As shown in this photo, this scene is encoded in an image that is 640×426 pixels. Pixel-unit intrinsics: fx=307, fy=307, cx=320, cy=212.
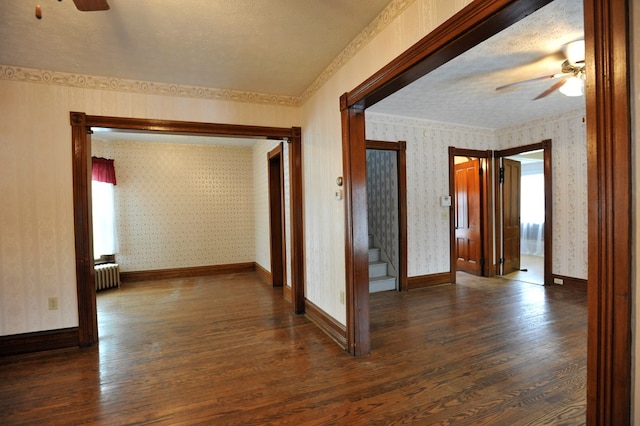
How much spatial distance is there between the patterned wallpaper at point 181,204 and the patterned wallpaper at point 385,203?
8.85 feet

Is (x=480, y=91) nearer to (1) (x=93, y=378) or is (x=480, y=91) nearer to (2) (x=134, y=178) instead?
(1) (x=93, y=378)

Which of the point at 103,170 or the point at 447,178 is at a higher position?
the point at 103,170

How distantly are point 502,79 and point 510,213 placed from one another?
3206mm

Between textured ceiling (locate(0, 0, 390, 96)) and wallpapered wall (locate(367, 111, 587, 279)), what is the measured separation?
217cm

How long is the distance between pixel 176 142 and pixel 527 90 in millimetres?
5812

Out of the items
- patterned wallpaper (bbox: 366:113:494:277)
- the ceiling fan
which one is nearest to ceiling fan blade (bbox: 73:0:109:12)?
the ceiling fan

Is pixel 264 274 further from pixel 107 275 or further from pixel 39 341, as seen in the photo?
pixel 39 341

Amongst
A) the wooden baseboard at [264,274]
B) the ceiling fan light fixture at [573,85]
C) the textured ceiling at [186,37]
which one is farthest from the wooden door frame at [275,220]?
the ceiling fan light fixture at [573,85]

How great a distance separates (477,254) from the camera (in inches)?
226

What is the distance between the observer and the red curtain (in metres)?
5.32

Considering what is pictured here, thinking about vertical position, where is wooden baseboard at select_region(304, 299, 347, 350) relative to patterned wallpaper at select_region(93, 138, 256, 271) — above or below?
below

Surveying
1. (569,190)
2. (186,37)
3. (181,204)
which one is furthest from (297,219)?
(569,190)

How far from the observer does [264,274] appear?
5.88 metres

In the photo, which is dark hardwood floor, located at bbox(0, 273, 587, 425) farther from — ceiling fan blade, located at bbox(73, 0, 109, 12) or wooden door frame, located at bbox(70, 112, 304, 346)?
ceiling fan blade, located at bbox(73, 0, 109, 12)
